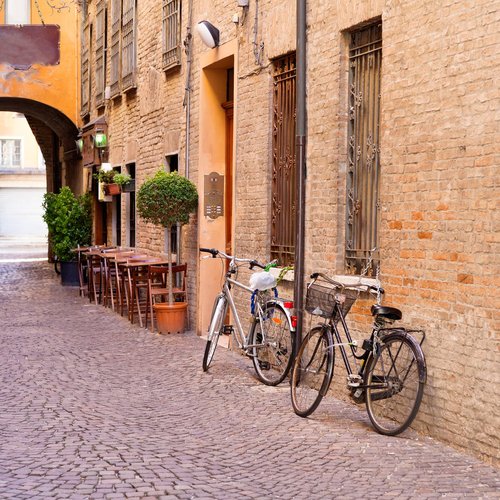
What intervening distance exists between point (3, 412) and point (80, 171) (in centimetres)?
1732

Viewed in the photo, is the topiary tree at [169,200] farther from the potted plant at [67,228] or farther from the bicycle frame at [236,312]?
the potted plant at [67,228]

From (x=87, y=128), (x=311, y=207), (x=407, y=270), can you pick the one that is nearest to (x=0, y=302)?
(x=87, y=128)

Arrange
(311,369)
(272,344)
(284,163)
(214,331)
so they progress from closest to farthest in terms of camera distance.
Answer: (311,369)
(272,344)
(214,331)
(284,163)

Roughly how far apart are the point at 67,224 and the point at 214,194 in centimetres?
874

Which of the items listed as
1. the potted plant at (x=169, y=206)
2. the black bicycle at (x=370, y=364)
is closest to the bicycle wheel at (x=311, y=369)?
the black bicycle at (x=370, y=364)

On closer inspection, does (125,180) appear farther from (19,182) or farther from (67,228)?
(19,182)

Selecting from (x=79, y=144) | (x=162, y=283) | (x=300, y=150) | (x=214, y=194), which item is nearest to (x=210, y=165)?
(x=214, y=194)

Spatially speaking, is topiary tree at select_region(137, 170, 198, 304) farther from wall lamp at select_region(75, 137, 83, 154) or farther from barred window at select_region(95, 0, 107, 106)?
wall lamp at select_region(75, 137, 83, 154)

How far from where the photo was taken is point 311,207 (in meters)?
8.82

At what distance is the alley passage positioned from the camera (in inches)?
214

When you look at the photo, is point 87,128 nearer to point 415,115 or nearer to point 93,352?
point 93,352

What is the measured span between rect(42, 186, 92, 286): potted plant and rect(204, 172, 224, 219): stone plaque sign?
26.9 feet

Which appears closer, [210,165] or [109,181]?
[210,165]

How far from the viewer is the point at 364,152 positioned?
8102 millimetres
